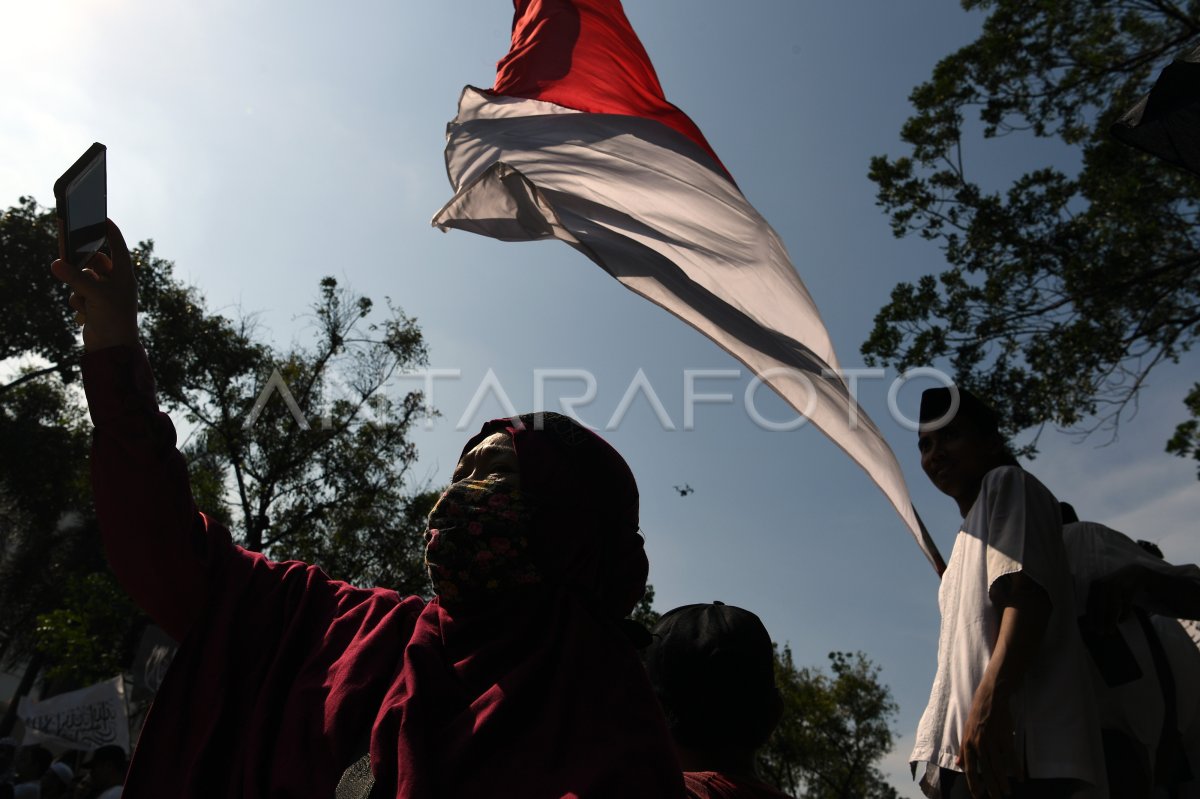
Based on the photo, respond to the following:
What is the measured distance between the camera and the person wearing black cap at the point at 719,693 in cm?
204

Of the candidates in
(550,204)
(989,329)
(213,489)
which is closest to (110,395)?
(550,204)

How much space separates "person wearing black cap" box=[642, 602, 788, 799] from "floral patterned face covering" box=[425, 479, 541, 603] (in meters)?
0.45

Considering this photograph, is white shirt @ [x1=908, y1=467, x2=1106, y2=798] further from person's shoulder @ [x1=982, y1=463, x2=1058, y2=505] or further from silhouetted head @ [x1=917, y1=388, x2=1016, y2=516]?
silhouetted head @ [x1=917, y1=388, x2=1016, y2=516]

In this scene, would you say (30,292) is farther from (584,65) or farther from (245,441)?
(584,65)

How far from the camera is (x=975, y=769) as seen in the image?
2.16 metres

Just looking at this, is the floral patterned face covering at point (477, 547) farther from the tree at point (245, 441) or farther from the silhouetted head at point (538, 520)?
the tree at point (245, 441)

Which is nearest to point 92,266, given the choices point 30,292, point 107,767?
point 107,767

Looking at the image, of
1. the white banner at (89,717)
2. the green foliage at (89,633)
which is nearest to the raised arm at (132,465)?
the white banner at (89,717)

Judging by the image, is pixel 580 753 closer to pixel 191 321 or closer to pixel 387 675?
pixel 387 675

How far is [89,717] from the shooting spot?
12031 mm

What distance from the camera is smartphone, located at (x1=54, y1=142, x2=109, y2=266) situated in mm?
1646

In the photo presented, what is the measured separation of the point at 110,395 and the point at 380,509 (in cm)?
1422

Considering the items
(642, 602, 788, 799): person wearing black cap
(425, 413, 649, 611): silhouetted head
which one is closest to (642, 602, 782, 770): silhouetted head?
(642, 602, 788, 799): person wearing black cap

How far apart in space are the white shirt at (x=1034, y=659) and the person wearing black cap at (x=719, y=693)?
0.54 metres
